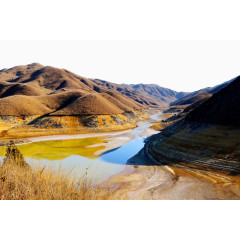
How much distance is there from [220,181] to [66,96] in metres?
106

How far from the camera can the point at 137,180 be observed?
2102 cm

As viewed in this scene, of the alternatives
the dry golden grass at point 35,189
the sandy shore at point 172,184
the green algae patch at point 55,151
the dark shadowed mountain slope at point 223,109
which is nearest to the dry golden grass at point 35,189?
the dry golden grass at point 35,189

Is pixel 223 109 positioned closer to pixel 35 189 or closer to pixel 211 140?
pixel 211 140

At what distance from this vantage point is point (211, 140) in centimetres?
2747

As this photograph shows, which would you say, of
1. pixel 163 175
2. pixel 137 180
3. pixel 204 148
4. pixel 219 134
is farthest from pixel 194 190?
pixel 219 134

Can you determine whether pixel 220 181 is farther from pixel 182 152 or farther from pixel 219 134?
pixel 219 134

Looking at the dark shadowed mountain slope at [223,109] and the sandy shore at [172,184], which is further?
the dark shadowed mountain slope at [223,109]

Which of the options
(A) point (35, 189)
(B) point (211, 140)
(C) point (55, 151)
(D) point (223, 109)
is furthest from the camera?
(C) point (55, 151)

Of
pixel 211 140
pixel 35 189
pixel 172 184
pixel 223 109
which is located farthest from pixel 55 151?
pixel 223 109

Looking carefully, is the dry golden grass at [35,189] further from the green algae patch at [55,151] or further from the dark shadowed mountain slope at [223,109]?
the dark shadowed mountain slope at [223,109]

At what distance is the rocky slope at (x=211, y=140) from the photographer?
23141mm

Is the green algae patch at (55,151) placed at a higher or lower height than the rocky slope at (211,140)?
lower

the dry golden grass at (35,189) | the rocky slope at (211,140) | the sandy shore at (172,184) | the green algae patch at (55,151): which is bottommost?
the green algae patch at (55,151)

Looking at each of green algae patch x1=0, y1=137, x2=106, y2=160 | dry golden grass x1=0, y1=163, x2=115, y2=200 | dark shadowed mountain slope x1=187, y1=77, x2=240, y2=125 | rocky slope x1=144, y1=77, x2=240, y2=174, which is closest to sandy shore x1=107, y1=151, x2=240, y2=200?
rocky slope x1=144, y1=77, x2=240, y2=174
